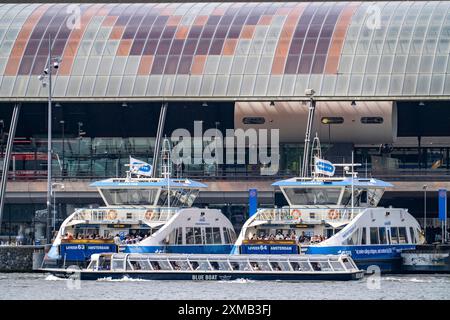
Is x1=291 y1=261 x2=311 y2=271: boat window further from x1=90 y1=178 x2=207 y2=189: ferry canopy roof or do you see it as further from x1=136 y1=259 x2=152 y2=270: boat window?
x1=90 y1=178 x2=207 y2=189: ferry canopy roof

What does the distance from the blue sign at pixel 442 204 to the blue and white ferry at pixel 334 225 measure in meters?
3.06

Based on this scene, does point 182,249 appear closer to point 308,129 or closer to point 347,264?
point 347,264

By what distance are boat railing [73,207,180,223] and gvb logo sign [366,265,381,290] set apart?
42.0 feet

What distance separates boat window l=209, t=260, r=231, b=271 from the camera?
2982 inches

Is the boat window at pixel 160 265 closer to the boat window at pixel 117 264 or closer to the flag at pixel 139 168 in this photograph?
the boat window at pixel 117 264

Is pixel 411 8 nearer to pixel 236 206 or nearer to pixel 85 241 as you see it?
pixel 236 206

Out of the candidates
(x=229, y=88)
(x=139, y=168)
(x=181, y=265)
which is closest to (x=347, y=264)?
(x=181, y=265)

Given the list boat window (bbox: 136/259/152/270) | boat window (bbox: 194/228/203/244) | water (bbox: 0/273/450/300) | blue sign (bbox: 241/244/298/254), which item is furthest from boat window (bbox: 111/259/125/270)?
boat window (bbox: 194/228/203/244)

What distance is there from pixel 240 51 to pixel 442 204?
2052 cm

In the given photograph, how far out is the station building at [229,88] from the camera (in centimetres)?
10356

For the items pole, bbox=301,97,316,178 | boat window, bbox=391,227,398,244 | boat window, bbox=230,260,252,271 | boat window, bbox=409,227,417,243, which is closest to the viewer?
boat window, bbox=230,260,252,271

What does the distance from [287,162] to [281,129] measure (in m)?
3.82
